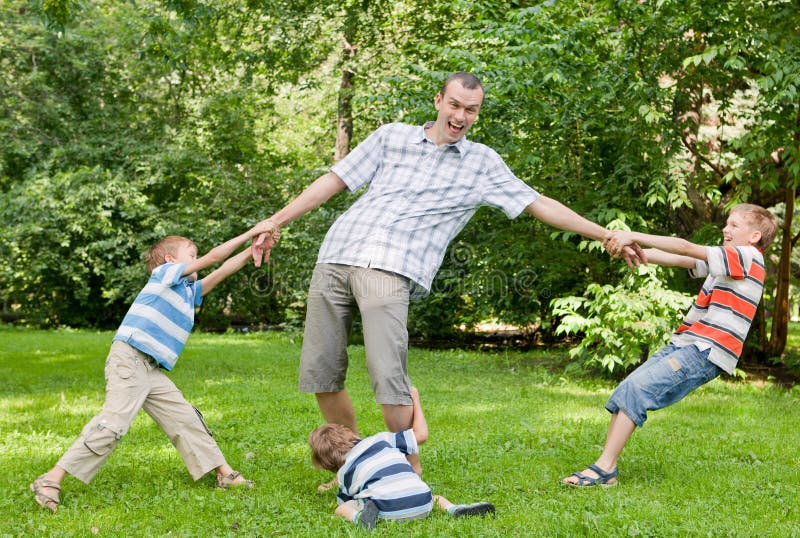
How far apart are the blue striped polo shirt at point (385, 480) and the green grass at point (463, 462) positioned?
0.32 ft

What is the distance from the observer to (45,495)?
4.07 metres

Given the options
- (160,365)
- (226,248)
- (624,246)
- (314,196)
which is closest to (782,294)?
(624,246)

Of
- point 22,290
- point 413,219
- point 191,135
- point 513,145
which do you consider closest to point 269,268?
point 191,135

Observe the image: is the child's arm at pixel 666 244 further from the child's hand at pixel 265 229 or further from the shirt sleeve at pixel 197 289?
the shirt sleeve at pixel 197 289

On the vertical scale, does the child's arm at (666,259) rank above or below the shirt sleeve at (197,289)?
above

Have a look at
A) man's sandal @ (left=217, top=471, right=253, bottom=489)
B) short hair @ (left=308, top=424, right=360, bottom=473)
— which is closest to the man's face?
short hair @ (left=308, top=424, right=360, bottom=473)

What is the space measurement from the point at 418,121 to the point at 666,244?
559 cm

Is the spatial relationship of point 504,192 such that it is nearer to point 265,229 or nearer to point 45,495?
point 265,229

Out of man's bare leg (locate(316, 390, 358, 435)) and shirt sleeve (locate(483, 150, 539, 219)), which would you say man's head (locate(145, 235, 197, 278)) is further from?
shirt sleeve (locate(483, 150, 539, 219))

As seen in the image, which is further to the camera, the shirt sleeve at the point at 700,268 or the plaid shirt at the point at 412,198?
the shirt sleeve at the point at 700,268

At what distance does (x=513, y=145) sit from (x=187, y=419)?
18.9 feet

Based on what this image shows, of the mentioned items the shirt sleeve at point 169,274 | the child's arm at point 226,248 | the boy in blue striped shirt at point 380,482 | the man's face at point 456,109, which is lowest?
the boy in blue striped shirt at point 380,482

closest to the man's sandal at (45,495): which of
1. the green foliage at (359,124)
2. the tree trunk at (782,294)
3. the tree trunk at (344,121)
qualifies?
the green foliage at (359,124)

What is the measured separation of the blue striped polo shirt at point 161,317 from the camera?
441cm
